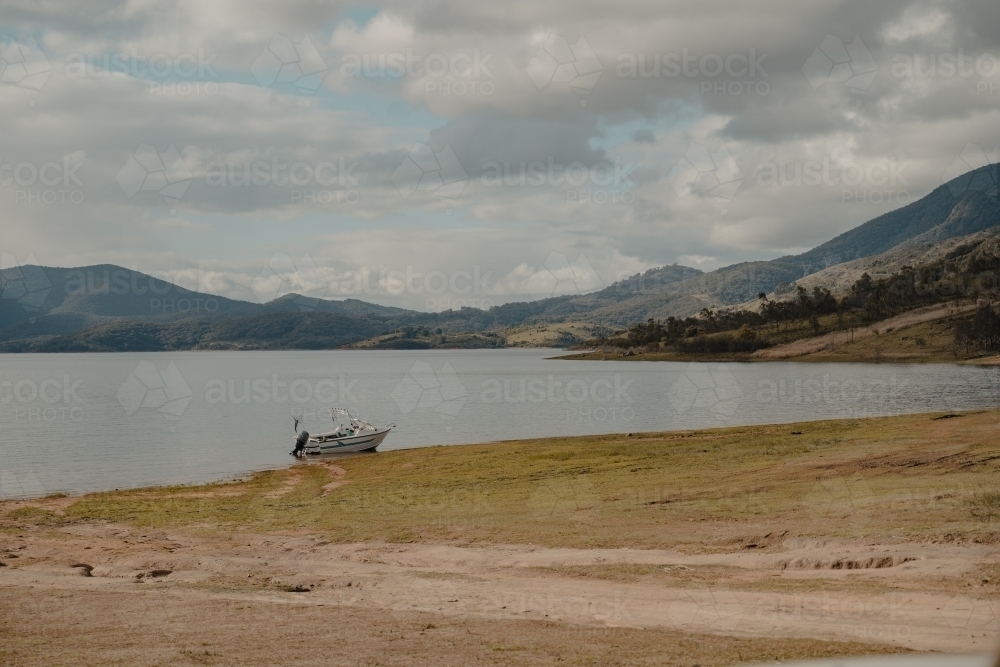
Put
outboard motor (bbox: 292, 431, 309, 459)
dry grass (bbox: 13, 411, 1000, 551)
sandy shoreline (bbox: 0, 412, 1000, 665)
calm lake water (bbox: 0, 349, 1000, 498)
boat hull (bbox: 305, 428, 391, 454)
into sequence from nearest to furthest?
sandy shoreline (bbox: 0, 412, 1000, 665), dry grass (bbox: 13, 411, 1000, 551), calm lake water (bbox: 0, 349, 1000, 498), outboard motor (bbox: 292, 431, 309, 459), boat hull (bbox: 305, 428, 391, 454)

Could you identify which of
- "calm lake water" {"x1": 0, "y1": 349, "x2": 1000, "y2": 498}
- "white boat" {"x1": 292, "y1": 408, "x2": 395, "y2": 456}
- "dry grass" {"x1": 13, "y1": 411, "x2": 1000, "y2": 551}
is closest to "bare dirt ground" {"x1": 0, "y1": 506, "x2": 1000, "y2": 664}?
"dry grass" {"x1": 13, "y1": 411, "x2": 1000, "y2": 551}

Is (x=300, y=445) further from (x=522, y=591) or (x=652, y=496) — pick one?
(x=522, y=591)

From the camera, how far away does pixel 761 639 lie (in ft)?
58.0

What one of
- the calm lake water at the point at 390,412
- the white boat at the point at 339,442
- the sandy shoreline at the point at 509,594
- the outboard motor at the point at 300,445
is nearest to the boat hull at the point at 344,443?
the white boat at the point at 339,442

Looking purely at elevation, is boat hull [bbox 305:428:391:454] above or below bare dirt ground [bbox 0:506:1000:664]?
below

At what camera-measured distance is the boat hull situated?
270ft

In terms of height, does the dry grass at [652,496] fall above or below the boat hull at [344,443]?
above

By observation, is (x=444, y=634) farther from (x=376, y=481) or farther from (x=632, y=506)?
(x=376, y=481)

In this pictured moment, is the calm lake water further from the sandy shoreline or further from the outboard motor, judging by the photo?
the sandy shoreline

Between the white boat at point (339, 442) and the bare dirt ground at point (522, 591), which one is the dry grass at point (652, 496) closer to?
the bare dirt ground at point (522, 591)

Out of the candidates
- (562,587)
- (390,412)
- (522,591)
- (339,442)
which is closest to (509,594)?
(522,591)

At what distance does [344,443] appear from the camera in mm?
82750

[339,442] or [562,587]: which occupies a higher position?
[562,587]

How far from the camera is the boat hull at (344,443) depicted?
82375 mm
